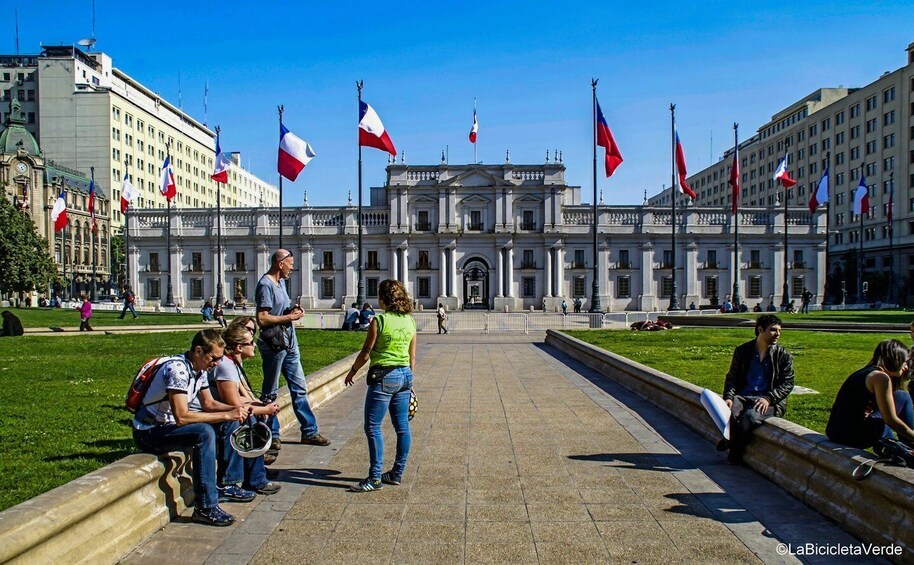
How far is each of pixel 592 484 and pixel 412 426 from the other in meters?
3.45

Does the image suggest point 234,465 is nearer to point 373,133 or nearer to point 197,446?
point 197,446

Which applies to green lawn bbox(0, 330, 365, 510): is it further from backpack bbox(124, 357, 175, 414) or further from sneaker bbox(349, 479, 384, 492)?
sneaker bbox(349, 479, 384, 492)

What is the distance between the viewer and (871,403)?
18.4 feet

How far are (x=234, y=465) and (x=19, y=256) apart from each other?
2240 inches

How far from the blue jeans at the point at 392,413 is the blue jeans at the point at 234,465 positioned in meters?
1.03

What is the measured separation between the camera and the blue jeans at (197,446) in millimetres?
5273

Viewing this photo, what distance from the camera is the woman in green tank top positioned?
6211 mm

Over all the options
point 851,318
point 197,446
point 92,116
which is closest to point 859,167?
point 851,318

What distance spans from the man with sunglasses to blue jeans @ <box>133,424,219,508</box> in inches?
65.7

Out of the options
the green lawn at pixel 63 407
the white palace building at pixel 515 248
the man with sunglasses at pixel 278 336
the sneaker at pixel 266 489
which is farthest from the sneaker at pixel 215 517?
the white palace building at pixel 515 248

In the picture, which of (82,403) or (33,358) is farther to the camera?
(33,358)

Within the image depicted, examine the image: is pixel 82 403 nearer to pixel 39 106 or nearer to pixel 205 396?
pixel 205 396

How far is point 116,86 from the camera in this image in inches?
3551

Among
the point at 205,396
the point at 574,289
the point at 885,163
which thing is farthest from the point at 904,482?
the point at 885,163
